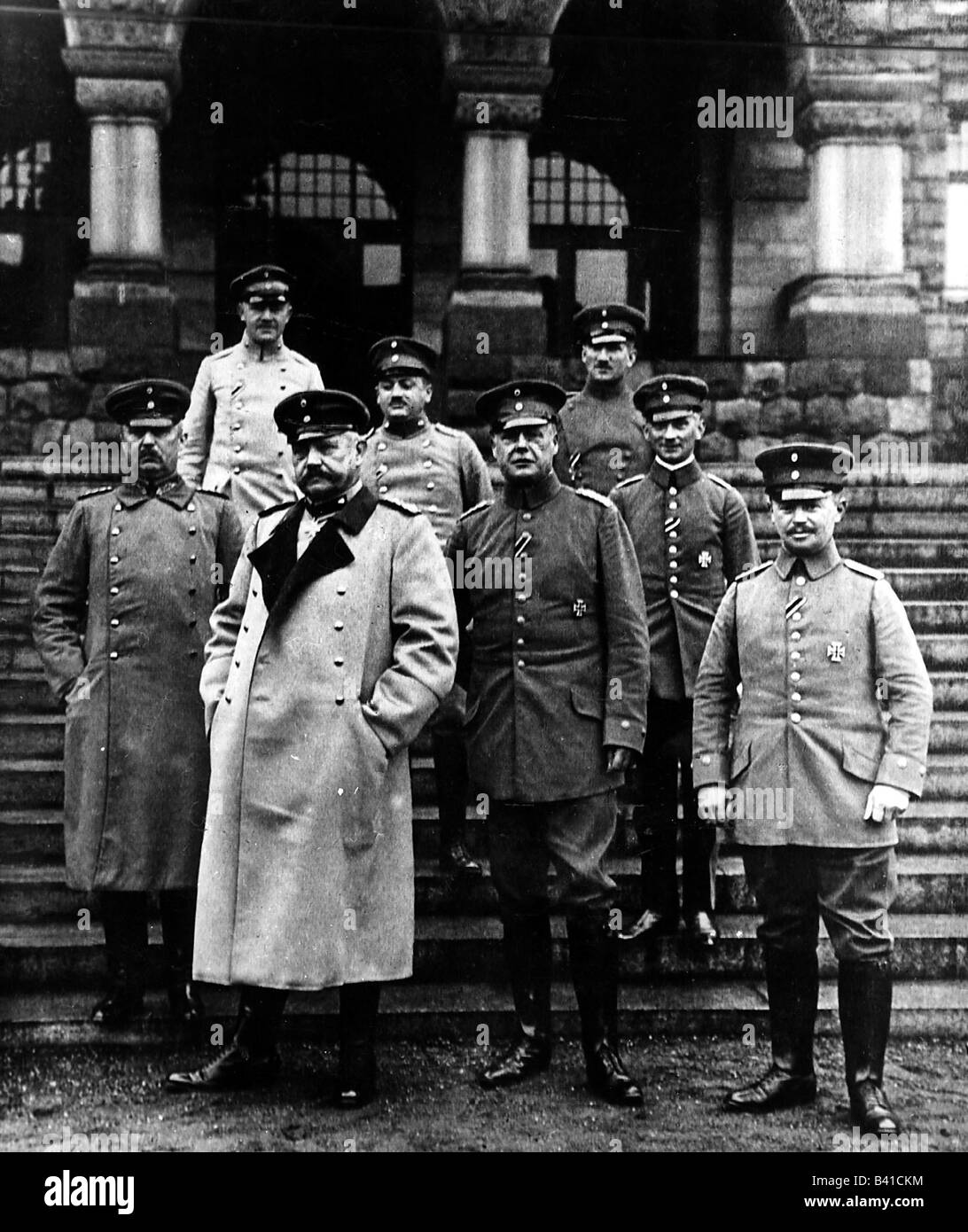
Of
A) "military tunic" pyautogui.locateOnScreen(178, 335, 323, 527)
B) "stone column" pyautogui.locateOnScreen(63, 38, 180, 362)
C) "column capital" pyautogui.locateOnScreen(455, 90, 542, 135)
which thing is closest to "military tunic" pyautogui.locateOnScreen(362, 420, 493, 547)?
"military tunic" pyautogui.locateOnScreen(178, 335, 323, 527)

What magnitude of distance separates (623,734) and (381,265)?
717cm

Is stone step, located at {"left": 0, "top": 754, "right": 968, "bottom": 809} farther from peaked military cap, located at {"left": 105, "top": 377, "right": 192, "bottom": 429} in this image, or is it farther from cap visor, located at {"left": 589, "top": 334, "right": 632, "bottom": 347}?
cap visor, located at {"left": 589, "top": 334, "right": 632, "bottom": 347}

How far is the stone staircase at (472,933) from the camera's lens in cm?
468

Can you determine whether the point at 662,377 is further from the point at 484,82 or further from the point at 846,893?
the point at 484,82

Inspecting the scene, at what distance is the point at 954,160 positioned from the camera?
10031 mm

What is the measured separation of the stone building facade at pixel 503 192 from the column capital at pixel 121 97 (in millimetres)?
16

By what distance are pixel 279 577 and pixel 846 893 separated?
74.6 inches

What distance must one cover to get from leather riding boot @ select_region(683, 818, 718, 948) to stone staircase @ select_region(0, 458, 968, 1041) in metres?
0.07

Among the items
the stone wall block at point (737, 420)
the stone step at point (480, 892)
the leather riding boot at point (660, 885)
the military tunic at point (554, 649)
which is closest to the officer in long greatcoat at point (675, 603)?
the leather riding boot at point (660, 885)

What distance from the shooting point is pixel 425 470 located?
5.53 m

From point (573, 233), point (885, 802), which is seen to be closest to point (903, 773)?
point (885, 802)

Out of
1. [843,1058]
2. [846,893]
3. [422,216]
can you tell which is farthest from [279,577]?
[422,216]

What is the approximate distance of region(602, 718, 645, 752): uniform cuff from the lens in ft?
14.1

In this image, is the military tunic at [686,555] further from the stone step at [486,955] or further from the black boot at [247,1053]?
the black boot at [247,1053]
